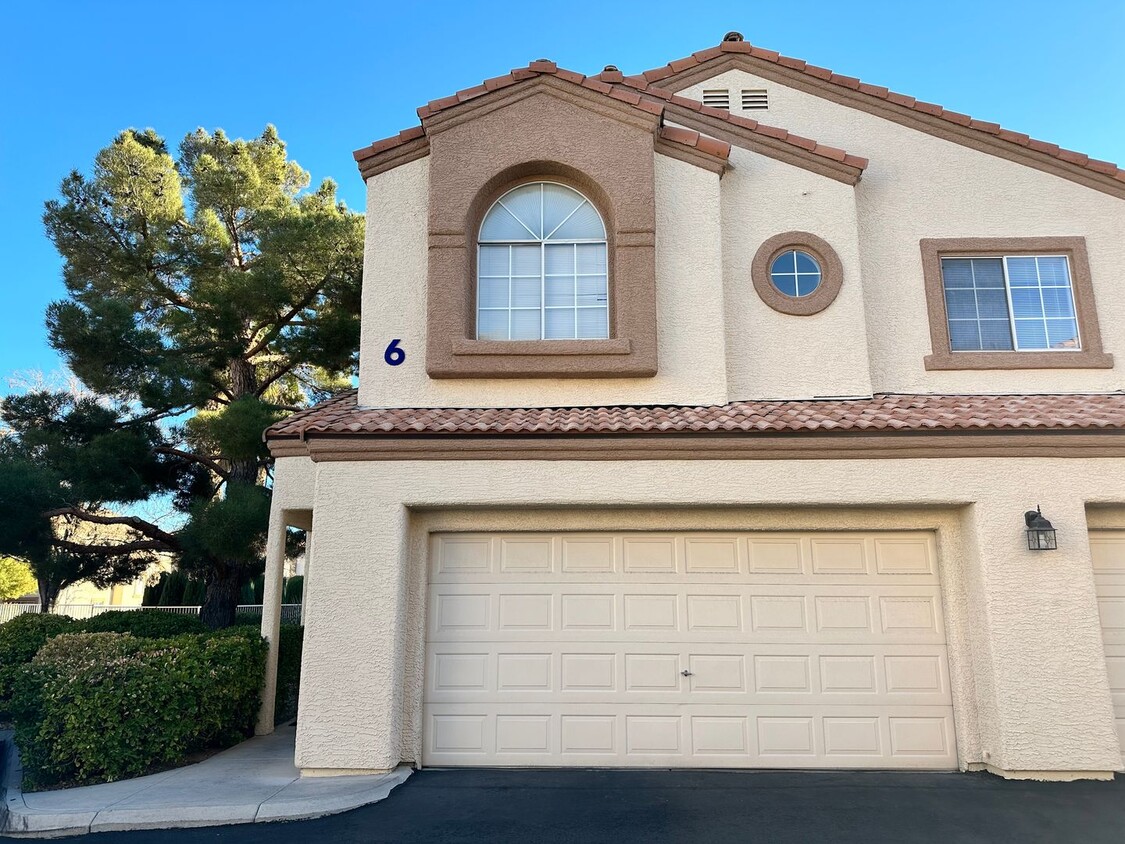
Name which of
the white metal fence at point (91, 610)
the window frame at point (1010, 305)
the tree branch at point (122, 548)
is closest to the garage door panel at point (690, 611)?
the window frame at point (1010, 305)

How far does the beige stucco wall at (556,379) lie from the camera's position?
8.88 m

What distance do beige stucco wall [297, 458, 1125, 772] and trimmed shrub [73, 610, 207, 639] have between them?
207 inches

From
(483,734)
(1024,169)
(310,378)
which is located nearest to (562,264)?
(483,734)

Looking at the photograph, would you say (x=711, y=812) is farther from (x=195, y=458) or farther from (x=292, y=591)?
(x=292, y=591)

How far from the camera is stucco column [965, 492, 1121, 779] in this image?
7117 millimetres

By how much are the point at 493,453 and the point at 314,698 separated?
292 centimetres

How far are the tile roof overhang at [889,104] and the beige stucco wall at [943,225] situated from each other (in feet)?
0.43

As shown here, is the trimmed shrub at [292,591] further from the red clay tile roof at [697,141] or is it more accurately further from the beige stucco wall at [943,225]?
the beige stucco wall at [943,225]

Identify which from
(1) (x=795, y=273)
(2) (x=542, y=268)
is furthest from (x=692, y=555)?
(2) (x=542, y=268)

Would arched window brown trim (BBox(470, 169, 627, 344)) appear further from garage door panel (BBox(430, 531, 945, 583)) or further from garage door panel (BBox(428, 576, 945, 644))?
garage door panel (BBox(428, 576, 945, 644))

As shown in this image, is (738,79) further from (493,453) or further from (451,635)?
(451,635)

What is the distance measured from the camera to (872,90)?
10555mm

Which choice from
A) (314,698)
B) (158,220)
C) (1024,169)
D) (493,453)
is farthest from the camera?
(158,220)

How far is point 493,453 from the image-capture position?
7.92 m
